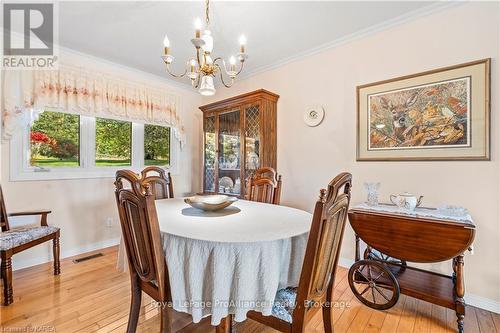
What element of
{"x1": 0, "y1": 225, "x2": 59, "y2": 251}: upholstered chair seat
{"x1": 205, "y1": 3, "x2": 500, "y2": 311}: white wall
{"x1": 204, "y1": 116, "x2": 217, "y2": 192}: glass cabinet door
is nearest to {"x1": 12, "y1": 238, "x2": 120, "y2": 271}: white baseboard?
{"x1": 0, "y1": 225, "x2": 59, "y2": 251}: upholstered chair seat

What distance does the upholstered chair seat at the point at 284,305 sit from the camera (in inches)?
43.2

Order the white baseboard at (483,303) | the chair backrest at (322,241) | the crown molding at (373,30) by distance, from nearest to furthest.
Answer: the chair backrest at (322,241)
the white baseboard at (483,303)
the crown molding at (373,30)

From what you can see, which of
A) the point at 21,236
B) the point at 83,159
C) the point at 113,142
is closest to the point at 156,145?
the point at 113,142

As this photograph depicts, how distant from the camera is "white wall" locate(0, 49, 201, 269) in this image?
240 cm

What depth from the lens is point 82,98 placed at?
271 cm

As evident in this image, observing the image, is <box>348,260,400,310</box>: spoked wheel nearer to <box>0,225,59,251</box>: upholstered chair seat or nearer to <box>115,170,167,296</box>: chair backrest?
<box>115,170,167,296</box>: chair backrest

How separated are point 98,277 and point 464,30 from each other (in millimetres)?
3815

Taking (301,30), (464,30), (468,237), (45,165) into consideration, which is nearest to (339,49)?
(301,30)

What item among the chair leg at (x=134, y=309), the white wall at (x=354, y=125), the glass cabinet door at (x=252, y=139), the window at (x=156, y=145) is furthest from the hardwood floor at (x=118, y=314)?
the window at (x=156, y=145)

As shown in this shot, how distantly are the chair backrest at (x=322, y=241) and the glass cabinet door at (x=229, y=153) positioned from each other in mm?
2079

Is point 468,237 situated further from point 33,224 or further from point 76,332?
point 33,224

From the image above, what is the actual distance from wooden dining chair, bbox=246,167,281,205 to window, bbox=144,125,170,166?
1.92 m

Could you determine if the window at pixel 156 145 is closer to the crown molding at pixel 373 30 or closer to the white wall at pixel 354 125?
the white wall at pixel 354 125

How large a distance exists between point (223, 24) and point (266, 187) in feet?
5.09
